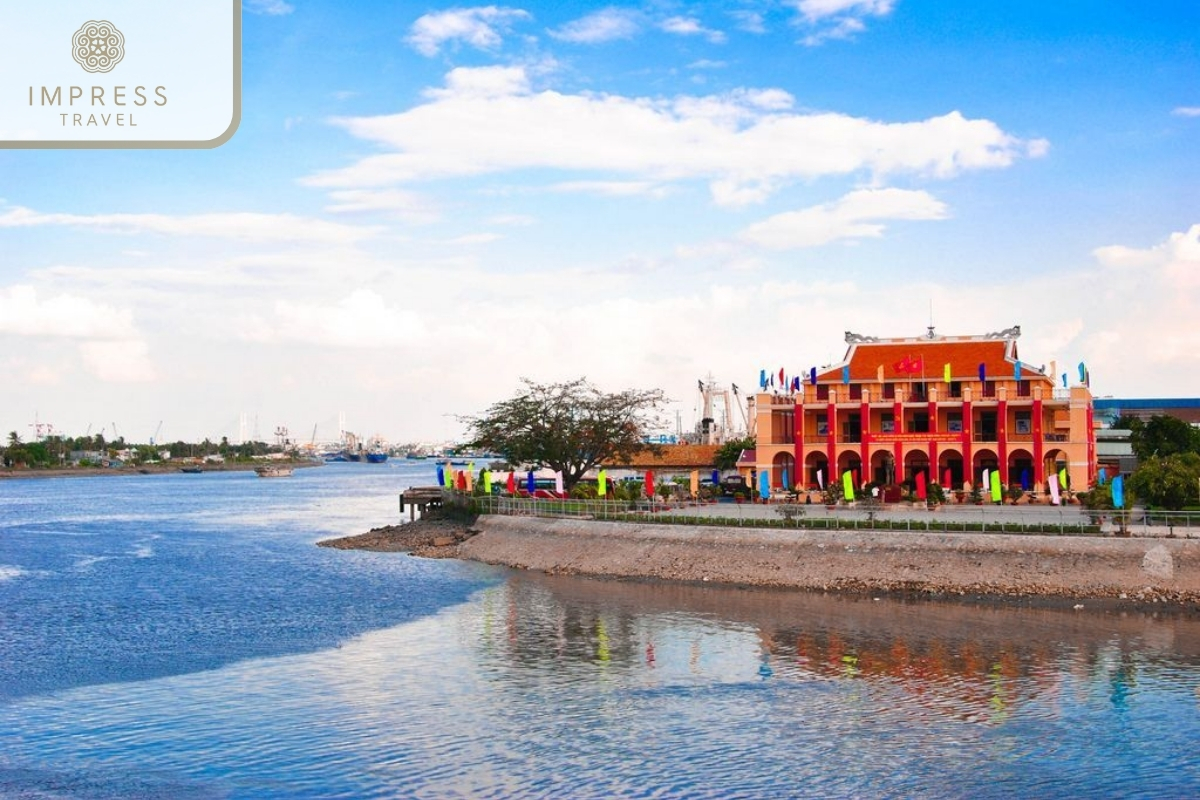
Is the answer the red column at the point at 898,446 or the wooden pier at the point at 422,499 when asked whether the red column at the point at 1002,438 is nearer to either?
the red column at the point at 898,446

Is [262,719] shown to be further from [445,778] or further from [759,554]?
[759,554]

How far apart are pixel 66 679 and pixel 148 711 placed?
6294 millimetres

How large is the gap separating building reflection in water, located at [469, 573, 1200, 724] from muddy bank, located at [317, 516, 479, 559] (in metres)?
22.3

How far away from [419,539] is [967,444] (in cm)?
3977

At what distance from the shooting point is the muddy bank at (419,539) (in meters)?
78.3

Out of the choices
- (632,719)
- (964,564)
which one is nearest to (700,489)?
(964,564)

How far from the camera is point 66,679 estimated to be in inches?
1528

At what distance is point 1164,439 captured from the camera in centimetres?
10431

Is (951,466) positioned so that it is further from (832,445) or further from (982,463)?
(832,445)

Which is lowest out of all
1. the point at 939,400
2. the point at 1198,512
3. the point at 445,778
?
the point at 445,778

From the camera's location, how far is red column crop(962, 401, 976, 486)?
3120 inches

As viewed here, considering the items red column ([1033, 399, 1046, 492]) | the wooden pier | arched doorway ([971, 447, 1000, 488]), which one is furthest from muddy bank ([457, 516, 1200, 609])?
the wooden pier

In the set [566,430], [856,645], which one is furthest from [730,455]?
[856,645]

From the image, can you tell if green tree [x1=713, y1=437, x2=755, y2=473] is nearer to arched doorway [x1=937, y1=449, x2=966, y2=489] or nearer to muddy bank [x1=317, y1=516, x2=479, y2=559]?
arched doorway [x1=937, y1=449, x2=966, y2=489]
